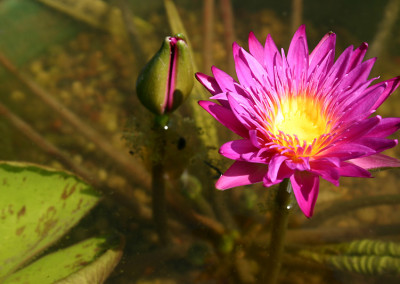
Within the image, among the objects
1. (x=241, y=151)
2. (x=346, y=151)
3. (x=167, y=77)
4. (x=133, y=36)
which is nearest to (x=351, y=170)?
(x=346, y=151)

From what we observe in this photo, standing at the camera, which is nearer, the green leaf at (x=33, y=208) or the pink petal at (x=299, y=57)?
the pink petal at (x=299, y=57)

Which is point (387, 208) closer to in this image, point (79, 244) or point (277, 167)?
point (277, 167)

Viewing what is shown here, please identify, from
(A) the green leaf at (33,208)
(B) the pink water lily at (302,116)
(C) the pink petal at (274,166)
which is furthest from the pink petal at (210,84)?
(A) the green leaf at (33,208)

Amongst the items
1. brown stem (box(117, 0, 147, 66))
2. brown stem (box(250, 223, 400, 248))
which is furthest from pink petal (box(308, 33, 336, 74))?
brown stem (box(117, 0, 147, 66))

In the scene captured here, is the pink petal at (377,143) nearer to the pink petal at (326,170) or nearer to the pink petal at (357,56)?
the pink petal at (326,170)

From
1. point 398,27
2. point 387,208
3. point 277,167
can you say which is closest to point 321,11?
point 398,27

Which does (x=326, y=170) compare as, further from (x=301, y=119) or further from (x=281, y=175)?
(x=301, y=119)
